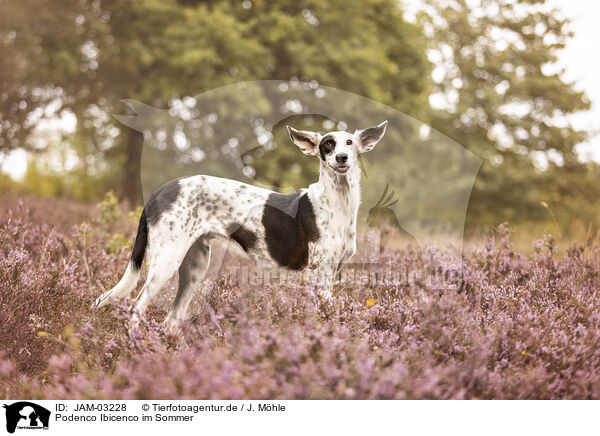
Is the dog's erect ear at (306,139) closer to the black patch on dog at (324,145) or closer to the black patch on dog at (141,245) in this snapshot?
the black patch on dog at (324,145)

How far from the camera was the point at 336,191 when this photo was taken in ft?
11.3

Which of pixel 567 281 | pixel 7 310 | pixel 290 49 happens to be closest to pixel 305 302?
pixel 7 310

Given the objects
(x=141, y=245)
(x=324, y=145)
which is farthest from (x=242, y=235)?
(x=324, y=145)

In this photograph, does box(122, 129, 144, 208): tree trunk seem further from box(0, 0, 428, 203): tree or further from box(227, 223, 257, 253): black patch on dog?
box(227, 223, 257, 253): black patch on dog

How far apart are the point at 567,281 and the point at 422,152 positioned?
11021 mm

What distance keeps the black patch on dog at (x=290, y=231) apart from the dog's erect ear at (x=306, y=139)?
0.39 meters

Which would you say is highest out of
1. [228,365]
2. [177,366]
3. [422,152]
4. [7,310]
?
[228,365]

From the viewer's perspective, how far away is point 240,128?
10.4 metres

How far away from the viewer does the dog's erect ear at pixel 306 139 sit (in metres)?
3.38

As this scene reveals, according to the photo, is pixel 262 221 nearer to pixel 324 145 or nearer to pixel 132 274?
pixel 324 145

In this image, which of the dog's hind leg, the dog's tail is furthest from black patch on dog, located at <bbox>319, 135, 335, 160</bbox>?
the dog's tail

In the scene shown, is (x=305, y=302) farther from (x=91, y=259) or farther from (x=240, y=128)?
(x=240, y=128)
